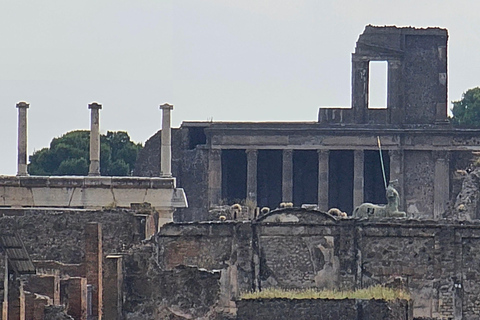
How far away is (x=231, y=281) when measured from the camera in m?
54.8

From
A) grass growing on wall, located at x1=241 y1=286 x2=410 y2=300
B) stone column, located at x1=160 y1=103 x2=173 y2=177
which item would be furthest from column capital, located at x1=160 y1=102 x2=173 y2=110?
grass growing on wall, located at x1=241 y1=286 x2=410 y2=300

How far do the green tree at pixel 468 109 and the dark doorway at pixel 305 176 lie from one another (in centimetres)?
1383

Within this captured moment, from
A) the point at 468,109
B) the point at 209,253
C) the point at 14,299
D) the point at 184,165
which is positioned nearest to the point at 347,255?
the point at 209,253

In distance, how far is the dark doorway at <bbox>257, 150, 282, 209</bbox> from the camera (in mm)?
90688

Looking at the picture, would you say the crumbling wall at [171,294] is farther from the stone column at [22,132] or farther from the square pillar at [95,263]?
the stone column at [22,132]

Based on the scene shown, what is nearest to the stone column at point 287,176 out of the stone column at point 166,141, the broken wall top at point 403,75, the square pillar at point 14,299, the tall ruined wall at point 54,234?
the broken wall top at point 403,75

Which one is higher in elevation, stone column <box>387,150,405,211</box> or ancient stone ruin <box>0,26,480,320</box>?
stone column <box>387,150,405,211</box>

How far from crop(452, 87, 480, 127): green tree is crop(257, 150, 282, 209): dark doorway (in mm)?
14614

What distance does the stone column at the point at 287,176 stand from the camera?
88.7 meters

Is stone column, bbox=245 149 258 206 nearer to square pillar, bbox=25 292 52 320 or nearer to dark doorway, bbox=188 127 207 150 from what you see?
dark doorway, bbox=188 127 207 150

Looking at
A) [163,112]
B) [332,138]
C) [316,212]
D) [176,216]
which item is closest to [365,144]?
[332,138]

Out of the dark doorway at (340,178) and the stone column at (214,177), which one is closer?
the stone column at (214,177)

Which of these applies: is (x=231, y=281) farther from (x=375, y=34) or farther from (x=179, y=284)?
(x=375, y=34)

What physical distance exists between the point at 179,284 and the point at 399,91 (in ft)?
159
